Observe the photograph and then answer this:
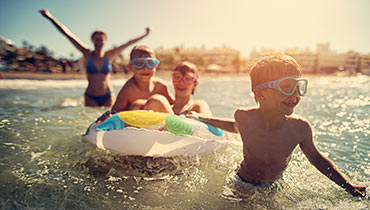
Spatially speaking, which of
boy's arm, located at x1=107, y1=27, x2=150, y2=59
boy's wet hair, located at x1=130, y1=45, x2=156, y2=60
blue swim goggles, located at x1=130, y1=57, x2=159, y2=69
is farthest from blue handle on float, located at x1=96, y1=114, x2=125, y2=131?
boy's arm, located at x1=107, y1=27, x2=150, y2=59

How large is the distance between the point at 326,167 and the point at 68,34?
5501 mm

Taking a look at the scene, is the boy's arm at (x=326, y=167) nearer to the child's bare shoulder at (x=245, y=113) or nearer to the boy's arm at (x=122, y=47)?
the child's bare shoulder at (x=245, y=113)

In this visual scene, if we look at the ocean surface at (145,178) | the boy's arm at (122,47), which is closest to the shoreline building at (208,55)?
the boy's arm at (122,47)

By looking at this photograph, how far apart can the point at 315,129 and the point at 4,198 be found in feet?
15.1

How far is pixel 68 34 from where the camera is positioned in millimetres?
5422

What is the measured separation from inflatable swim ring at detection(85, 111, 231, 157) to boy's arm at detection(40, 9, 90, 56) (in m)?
3.37

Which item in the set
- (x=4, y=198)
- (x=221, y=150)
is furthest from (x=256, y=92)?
(x=4, y=198)

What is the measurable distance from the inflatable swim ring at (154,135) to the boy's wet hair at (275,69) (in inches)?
41.2

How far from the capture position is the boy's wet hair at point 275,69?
1865 mm

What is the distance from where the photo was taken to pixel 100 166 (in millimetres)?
2672

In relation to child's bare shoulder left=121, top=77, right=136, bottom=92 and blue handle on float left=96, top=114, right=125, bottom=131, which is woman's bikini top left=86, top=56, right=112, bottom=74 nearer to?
child's bare shoulder left=121, top=77, right=136, bottom=92

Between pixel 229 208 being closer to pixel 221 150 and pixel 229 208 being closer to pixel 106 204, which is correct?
pixel 106 204

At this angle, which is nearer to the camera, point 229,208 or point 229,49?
point 229,208

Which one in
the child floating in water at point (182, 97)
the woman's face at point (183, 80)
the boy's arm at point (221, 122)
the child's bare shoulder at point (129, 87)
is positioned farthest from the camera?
the child's bare shoulder at point (129, 87)
